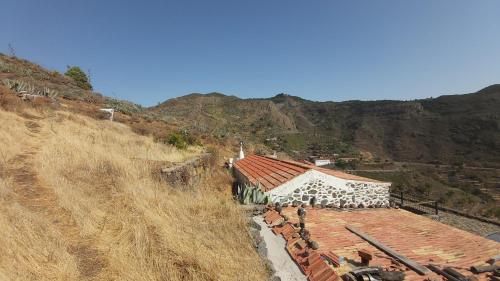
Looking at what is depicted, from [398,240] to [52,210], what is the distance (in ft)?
24.3

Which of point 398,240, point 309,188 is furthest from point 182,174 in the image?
point 398,240

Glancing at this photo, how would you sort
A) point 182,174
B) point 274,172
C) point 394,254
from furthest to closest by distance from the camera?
point 274,172 < point 182,174 < point 394,254

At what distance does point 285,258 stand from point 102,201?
405cm

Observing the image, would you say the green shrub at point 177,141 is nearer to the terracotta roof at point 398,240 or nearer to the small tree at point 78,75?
the terracotta roof at point 398,240

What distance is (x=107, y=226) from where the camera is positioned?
552 cm

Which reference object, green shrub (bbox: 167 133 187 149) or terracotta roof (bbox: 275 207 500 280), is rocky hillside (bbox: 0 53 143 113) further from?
terracotta roof (bbox: 275 207 500 280)

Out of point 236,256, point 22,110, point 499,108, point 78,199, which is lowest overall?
point 236,256

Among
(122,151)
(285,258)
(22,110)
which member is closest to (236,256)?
(285,258)

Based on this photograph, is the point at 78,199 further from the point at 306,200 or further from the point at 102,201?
the point at 306,200

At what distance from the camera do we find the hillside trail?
14.3ft

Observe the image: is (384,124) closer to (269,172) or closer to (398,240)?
(269,172)

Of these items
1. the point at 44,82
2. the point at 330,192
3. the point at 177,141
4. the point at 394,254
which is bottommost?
the point at 394,254

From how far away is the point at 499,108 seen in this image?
80.5m

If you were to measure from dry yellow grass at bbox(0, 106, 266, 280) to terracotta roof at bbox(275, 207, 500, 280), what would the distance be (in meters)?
1.56
